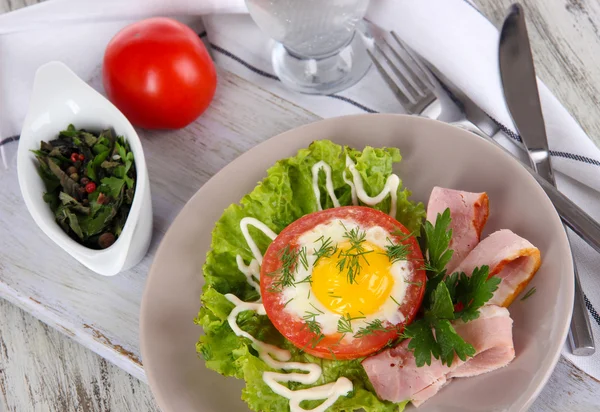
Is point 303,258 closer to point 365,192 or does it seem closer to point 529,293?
point 365,192

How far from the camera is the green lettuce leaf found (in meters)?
2.05

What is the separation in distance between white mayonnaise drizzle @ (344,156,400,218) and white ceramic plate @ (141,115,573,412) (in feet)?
0.56

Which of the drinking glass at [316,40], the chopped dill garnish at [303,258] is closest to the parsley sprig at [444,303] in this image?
the chopped dill garnish at [303,258]

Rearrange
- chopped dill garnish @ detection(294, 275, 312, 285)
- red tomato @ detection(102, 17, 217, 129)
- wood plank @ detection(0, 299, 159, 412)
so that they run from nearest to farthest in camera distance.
A: chopped dill garnish @ detection(294, 275, 312, 285), wood plank @ detection(0, 299, 159, 412), red tomato @ detection(102, 17, 217, 129)

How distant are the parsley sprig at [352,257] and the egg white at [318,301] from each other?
0.13ft

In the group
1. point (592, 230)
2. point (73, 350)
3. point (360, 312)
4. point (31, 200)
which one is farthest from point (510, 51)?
point (73, 350)

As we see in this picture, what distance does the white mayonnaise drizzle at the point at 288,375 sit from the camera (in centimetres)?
203

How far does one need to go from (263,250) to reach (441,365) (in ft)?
2.51

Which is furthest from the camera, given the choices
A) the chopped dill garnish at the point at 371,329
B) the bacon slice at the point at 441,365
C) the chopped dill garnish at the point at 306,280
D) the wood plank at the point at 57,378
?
the wood plank at the point at 57,378

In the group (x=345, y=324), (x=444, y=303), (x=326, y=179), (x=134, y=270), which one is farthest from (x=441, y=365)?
(x=134, y=270)

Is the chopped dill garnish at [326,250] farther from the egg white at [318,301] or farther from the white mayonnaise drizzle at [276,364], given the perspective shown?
the white mayonnaise drizzle at [276,364]

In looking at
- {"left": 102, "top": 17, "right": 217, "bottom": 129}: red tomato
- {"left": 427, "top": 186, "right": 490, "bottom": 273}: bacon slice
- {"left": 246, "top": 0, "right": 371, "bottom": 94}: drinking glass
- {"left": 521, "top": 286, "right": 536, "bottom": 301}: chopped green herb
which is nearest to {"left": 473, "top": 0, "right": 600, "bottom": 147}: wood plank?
{"left": 246, "top": 0, "right": 371, "bottom": 94}: drinking glass

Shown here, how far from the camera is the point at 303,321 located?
6.88 feet

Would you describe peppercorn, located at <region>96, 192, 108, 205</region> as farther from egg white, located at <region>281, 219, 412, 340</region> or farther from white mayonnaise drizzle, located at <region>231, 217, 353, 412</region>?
egg white, located at <region>281, 219, 412, 340</region>
